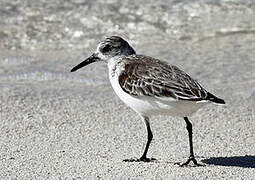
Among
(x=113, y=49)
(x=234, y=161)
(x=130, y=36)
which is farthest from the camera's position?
(x=130, y=36)

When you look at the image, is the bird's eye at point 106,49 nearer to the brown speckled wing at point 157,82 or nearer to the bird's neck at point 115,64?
the bird's neck at point 115,64

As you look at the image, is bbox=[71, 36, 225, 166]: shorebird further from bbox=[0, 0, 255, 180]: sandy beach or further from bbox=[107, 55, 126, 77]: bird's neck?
bbox=[0, 0, 255, 180]: sandy beach

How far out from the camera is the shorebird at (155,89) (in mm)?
5539

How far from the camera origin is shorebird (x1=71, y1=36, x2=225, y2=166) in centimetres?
554

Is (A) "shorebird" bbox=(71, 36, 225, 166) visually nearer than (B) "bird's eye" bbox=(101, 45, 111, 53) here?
Yes

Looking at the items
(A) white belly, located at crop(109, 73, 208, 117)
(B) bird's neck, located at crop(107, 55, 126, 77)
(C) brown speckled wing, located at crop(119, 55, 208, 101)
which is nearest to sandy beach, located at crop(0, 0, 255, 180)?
(A) white belly, located at crop(109, 73, 208, 117)

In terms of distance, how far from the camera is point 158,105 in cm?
564

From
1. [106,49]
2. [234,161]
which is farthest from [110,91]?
[234,161]

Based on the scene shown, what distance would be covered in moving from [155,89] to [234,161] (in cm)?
100

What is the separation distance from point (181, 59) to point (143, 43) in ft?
3.53

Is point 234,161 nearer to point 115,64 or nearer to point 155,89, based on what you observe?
point 155,89

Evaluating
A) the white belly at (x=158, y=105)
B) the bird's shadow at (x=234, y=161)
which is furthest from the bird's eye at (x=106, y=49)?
the bird's shadow at (x=234, y=161)

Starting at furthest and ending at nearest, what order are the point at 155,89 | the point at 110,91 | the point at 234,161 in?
the point at 110,91, the point at 234,161, the point at 155,89

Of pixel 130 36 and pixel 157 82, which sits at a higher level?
pixel 157 82
